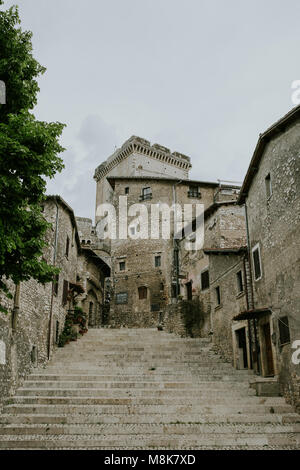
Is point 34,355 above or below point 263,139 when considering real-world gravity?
below

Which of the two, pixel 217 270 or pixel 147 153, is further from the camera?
pixel 147 153

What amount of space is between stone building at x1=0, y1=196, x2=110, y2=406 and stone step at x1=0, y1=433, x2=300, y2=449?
2.83 m

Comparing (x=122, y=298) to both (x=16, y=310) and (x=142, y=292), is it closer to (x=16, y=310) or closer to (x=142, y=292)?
(x=142, y=292)

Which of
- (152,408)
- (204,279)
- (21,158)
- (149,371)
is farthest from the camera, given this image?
(204,279)

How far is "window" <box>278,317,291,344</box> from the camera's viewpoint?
41.1 feet

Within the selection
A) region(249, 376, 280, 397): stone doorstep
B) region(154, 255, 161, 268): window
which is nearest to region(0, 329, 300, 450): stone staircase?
region(249, 376, 280, 397): stone doorstep

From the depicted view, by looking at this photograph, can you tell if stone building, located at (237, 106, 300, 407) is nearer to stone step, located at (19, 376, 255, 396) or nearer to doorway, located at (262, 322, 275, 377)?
doorway, located at (262, 322, 275, 377)

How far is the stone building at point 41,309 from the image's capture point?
540 inches

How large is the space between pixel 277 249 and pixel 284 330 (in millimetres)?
2556

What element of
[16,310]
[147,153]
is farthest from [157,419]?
[147,153]

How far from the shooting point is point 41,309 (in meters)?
18.1

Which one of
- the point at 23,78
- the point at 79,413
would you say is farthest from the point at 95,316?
the point at 23,78

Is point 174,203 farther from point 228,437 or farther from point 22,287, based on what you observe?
point 228,437

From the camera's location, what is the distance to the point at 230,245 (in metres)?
26.9
